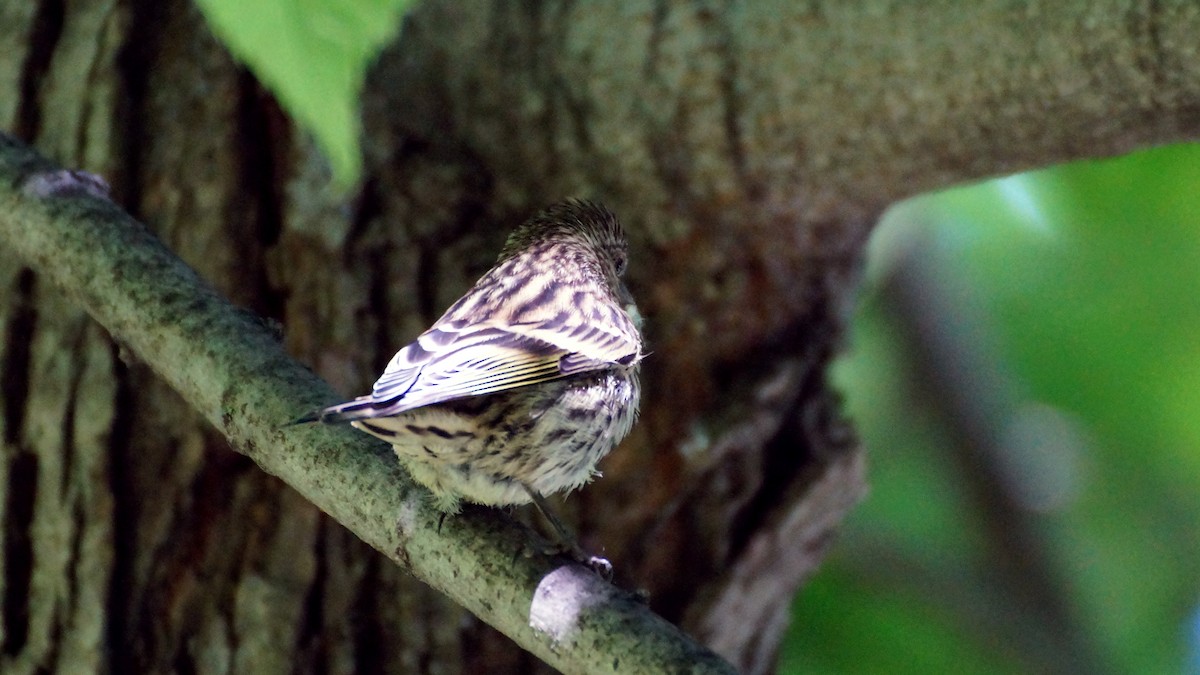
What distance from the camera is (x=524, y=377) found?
231 cm

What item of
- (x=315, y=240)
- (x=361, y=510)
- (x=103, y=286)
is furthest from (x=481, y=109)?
(x=361, y=510)

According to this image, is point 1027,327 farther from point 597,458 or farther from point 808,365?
point 597,458

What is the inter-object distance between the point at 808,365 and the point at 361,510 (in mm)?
1465

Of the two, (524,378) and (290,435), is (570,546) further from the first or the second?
(290,435)

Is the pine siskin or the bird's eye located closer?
the pine siskin

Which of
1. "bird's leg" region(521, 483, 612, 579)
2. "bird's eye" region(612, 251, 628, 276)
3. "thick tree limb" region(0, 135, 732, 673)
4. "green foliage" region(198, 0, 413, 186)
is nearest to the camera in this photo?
"green foliage" region(198, 0, 413, 186)

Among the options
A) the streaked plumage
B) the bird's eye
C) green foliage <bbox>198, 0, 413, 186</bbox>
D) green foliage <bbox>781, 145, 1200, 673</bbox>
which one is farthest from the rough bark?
green foliage <bbox>198, 0, 413, 186</bbox>

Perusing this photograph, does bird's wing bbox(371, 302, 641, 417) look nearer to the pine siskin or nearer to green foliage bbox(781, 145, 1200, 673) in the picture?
the pine siskin

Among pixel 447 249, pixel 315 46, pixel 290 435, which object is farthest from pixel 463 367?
pixel 315 46

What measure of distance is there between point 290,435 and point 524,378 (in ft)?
1.46

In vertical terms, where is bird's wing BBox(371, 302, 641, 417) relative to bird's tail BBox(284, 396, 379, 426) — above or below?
above

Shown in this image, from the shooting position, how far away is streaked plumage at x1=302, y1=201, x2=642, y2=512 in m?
2.09

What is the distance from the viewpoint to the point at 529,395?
7.79ft

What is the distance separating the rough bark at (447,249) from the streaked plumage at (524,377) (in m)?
0.17
